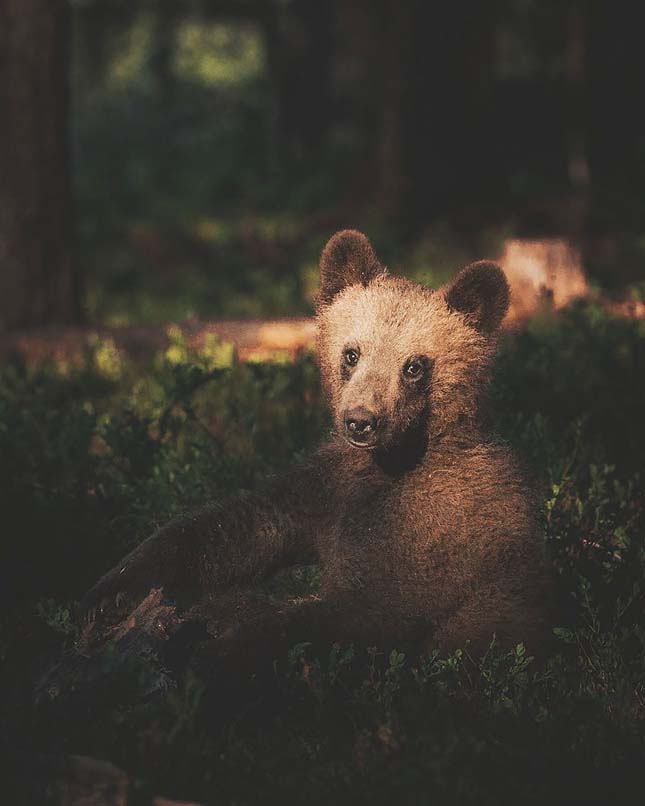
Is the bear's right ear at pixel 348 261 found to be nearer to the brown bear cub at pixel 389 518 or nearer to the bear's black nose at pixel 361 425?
the brown bear cub at pixel 389 518

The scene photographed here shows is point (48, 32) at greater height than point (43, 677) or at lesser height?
greater

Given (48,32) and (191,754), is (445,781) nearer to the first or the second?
(191,754)

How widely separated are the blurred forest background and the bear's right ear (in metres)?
2.08

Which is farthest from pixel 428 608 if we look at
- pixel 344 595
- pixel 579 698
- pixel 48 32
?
pixel 48 32

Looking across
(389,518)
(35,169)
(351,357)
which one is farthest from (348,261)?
(35,169)

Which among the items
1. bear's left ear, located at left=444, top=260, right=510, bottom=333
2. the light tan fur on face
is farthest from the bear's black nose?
bear's left ear, located at left=444, top=260, right=510, bottom=333

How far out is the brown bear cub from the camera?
4.77m

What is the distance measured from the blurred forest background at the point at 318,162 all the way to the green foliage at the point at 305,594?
52.8 inches

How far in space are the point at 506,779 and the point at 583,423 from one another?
3477 mm

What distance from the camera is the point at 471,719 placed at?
4480 millimetres

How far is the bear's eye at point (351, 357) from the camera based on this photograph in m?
5.07

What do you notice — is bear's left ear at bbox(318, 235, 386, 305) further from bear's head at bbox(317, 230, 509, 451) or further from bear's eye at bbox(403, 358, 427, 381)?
bear's eye at bbox(403, 358, 427, 381)

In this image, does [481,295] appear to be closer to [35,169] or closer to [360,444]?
[360,444]

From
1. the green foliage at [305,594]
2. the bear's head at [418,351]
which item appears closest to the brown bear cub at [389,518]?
the bear's head at [418,351]
